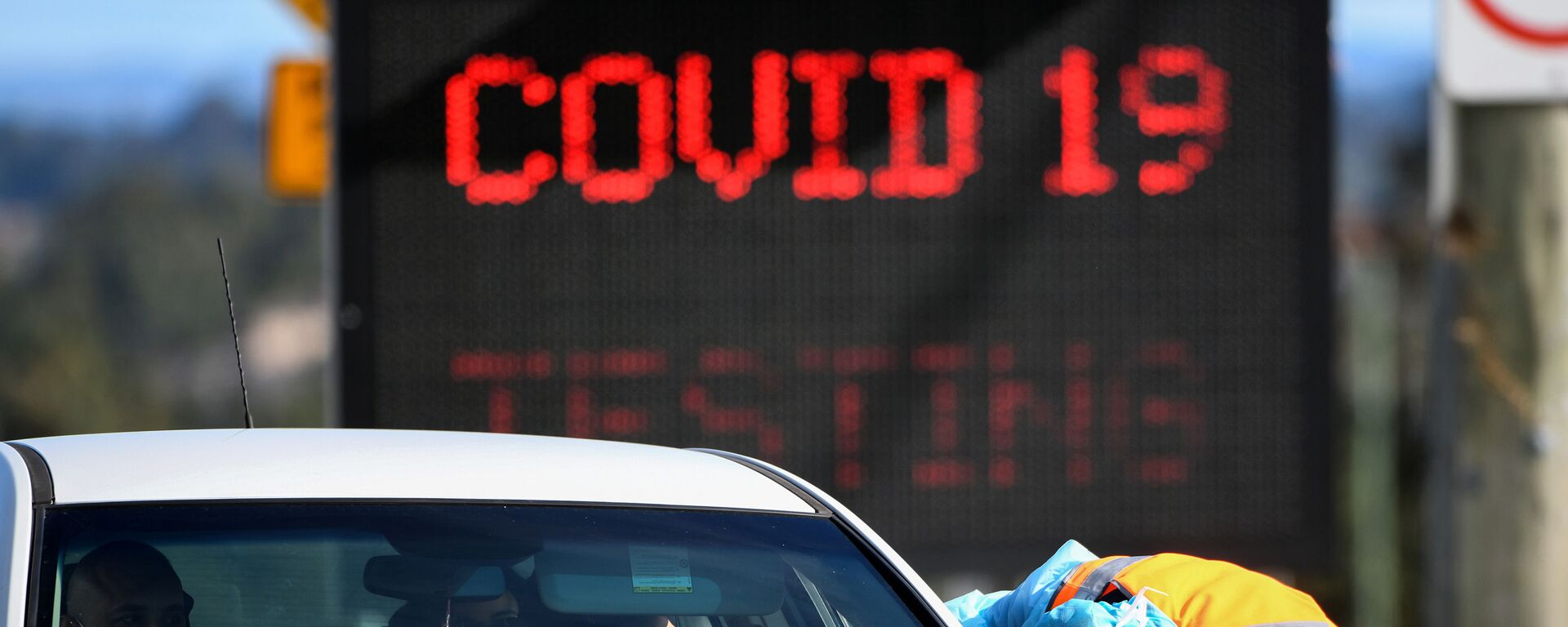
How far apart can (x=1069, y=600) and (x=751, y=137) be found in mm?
2212

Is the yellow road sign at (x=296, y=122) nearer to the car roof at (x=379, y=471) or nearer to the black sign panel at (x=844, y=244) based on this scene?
the black sign panel at (x=844, y=244)

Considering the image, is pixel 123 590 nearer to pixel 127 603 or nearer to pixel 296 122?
pixel 127 603

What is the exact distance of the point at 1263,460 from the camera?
445 cm

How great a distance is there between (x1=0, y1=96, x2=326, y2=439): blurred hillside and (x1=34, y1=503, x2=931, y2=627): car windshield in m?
13.4

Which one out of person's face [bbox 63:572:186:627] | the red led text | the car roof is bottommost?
person's face [bbox 63:572:186:627]

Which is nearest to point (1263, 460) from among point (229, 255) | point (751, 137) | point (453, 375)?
point (751, 137)

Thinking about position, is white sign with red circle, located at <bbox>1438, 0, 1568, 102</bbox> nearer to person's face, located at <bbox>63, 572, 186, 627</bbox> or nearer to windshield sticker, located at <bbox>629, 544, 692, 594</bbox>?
windshield sticker, located at <bbox>629, 544, 692, 594</bbox>

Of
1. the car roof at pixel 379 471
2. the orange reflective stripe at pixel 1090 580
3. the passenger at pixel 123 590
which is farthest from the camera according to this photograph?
the orange reflective stripe at pixel 1090 580

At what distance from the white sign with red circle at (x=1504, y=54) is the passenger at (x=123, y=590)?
3133mm

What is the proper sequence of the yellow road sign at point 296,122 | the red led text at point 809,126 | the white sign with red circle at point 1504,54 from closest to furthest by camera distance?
the white sign with red circle at point 1504,54 → the red led text at point 809,126 → the yellow road sign at point 296,122

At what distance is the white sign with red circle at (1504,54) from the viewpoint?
3996 mm

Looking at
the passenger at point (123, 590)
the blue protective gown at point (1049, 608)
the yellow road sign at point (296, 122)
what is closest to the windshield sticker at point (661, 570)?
the passenger at point (123, 590)

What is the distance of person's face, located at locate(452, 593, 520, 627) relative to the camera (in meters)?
1.86

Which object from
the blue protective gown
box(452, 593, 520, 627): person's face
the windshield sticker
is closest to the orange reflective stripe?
the blue protective gown
